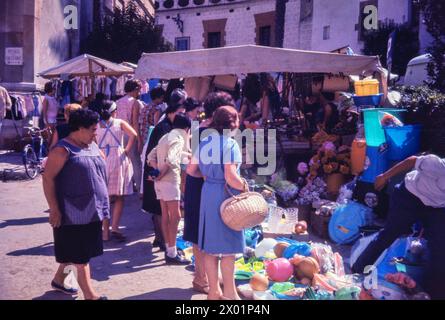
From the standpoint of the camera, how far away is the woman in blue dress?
3.97m

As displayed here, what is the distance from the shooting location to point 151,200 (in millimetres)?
5738

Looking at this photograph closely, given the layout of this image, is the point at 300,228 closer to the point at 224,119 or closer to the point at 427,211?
the point at 427,211

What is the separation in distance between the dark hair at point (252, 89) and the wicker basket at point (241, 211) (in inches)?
247

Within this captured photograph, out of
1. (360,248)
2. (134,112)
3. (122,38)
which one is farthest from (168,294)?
(122,38)

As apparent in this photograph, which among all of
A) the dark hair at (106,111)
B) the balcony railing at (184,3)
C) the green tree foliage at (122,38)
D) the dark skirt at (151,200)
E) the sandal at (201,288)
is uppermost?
the balcony railing at (184,3)

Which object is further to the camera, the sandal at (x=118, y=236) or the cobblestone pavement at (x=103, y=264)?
the sandal at (x=118, y=236)

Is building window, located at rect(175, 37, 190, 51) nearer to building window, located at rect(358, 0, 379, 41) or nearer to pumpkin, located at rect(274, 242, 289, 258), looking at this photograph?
building window, located at rect(358, 0, 379, 41)

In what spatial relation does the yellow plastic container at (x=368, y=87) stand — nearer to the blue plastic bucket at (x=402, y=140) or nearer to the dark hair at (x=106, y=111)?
the blue plastic bucket at (x=402, y=140)

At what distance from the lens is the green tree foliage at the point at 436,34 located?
1041cm

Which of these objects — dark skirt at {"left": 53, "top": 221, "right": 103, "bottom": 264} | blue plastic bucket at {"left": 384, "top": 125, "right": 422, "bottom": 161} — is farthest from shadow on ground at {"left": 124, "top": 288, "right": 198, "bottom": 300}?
blue plastic bucket at {"left": 384, "top": 125, "right": 422, "bottom": 161}

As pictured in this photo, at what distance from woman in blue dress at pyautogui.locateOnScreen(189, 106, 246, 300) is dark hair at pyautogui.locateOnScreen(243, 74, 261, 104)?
5983 millimetres

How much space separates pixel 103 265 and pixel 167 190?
3.65ft

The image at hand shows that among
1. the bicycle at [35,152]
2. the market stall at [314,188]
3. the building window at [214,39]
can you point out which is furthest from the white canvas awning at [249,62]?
the building window at [214,39]

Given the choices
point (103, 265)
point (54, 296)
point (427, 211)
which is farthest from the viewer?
point (103, 265)
